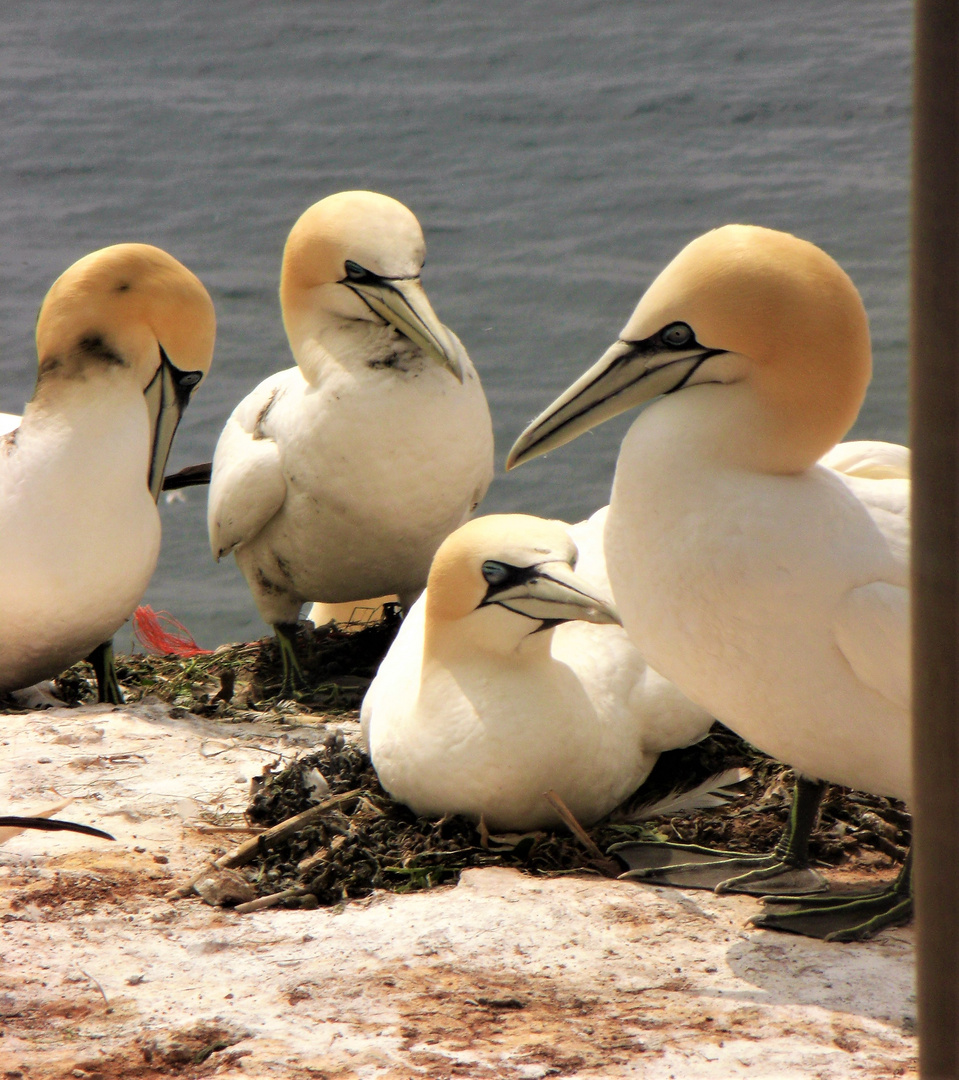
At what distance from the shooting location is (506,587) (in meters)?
3.33

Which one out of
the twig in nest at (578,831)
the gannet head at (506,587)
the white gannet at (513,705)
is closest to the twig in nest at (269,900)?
the white gannet at (513,705)

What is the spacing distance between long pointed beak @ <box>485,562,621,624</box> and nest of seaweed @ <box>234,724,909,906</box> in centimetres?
50

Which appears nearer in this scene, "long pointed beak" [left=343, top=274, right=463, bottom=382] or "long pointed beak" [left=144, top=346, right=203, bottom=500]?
Result: "long pointed beak" [left=343, top=274, right=463, bottom=382]

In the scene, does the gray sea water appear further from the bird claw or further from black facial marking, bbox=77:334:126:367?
the bird claw

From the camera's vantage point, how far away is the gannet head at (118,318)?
420 cm

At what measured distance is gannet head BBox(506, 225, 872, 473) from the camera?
102 inches

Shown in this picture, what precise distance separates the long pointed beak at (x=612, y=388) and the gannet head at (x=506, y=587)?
511 millimetres

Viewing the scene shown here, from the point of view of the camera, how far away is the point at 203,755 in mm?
3721

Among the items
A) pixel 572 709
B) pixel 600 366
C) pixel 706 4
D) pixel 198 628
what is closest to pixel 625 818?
pixel 572 709

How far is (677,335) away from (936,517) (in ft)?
6.10

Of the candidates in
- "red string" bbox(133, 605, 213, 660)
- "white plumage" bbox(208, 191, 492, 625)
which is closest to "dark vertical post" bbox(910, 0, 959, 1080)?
"white plumage" bbox(208, 191, 492, 625)

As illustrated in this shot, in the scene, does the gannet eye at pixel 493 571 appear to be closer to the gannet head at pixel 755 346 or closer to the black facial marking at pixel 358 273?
the gannet head at pixel 755 346

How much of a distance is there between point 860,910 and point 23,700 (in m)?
2.70

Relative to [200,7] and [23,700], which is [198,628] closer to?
[23,700]
